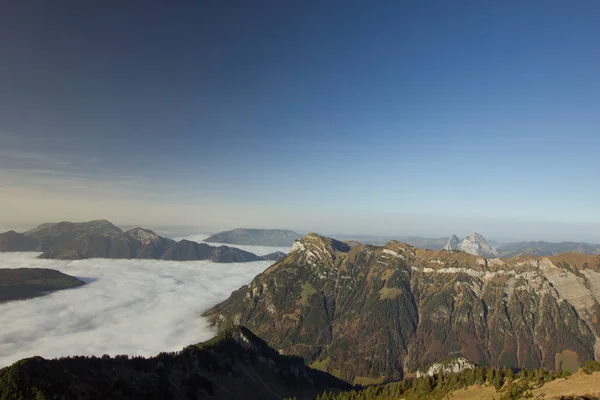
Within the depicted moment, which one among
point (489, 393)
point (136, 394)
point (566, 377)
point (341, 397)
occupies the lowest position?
point (341, 397)

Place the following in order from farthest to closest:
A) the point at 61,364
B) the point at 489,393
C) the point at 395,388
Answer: the point at 395,388 → the point at 61,364 → the point at 489,393

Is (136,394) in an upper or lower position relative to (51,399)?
lower

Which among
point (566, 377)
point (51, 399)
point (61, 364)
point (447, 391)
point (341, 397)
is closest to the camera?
point (566, 377)

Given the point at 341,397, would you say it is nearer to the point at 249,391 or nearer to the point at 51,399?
the point at 249,391

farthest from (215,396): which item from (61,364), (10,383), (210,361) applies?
(10,383)

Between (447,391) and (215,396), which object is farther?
(215,396)

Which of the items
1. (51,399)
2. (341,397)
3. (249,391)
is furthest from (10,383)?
(341,397)

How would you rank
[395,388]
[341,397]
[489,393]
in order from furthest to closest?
[341,397], [395,388], [489,393]

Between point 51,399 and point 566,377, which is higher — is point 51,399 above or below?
below

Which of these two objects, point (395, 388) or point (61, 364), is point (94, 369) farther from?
point (395, 388)
